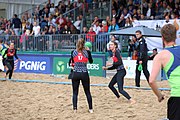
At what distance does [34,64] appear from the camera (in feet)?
61.9

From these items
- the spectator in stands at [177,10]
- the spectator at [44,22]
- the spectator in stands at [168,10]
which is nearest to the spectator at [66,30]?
the spectator at [44,22]

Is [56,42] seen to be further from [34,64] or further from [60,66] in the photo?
[60,66]

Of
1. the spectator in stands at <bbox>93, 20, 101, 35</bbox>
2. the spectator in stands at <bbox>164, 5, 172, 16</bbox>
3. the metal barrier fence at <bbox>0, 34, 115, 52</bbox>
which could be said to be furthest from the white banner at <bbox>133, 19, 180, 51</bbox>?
the spectator in stands at <bbox>93, 20, 101, 35</bbox>

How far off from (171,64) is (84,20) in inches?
774

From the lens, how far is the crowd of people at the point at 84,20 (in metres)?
20.1

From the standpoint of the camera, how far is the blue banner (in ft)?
60.2

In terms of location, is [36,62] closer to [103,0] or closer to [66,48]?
[66,48]

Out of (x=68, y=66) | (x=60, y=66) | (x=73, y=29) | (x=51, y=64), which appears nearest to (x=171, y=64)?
(x=68, y=66)

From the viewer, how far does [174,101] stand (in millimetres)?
4516

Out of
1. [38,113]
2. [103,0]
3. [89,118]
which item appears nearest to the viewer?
[89,118]

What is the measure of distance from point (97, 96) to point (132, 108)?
85.2 inches

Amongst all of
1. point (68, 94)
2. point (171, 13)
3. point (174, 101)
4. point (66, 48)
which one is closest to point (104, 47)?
point (66, 48)

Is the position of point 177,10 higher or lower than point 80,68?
higher

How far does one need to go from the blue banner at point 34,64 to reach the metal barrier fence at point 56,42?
1.46 meters
